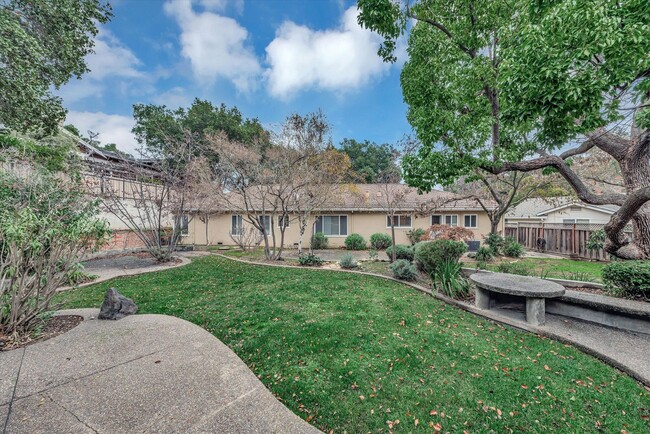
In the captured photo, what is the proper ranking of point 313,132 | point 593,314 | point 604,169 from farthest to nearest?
point 604,169, point 313,132, point 593,314

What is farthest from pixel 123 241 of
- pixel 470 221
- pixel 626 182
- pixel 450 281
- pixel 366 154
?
pixel 366 154

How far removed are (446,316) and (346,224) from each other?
466 inches

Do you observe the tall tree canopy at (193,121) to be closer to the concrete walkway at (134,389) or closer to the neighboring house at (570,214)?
the concrete walkway at (134,389)

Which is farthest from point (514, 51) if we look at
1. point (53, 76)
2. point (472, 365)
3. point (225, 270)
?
point (53, 76)

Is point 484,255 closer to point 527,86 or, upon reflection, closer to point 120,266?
point 527,86

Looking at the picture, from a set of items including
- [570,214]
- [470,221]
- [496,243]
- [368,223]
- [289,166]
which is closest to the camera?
[289,166]

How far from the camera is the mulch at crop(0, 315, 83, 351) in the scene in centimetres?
377

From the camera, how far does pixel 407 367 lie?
3.33 metres

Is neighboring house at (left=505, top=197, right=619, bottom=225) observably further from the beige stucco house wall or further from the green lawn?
the green lawn

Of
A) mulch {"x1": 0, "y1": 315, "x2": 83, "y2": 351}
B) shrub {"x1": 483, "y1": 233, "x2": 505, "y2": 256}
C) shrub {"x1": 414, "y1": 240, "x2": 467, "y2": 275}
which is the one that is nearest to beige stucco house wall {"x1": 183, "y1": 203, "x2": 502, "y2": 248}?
shrub {"x1": 483, "y1": 233, "x2": 505, "y2": 256}

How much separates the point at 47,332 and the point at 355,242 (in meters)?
13.2

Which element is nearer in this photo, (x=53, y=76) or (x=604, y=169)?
(x=53, y=76)

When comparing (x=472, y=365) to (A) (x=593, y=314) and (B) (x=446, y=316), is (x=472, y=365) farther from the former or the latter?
(A) (x=593, y=314)

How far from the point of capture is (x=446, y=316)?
5102 mm
